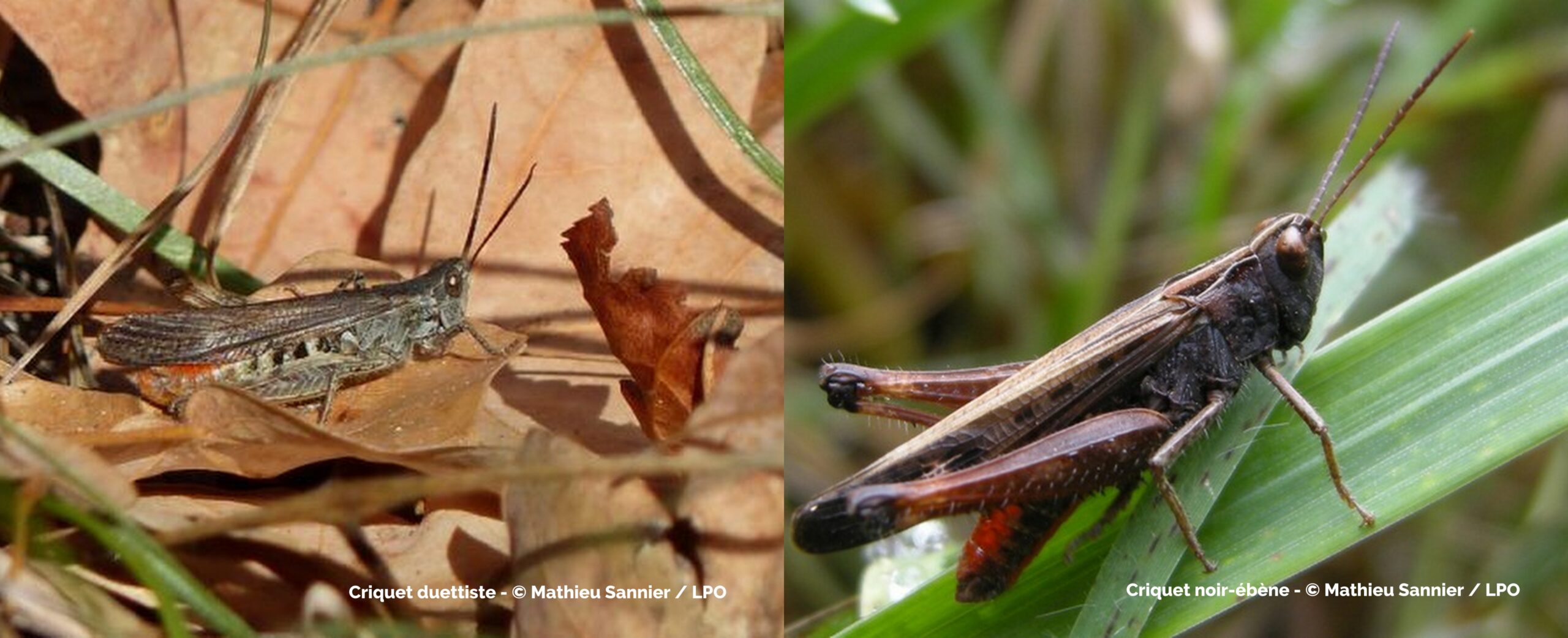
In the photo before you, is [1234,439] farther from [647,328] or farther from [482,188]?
[482,188]

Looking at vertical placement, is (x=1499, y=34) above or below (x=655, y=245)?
above

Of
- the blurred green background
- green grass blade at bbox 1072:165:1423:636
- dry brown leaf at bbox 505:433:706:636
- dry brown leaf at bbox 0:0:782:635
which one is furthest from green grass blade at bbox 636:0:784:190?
the blurred green background

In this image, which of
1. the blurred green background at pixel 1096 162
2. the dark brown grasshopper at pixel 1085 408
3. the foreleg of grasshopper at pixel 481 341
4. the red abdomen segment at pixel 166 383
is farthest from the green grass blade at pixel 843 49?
the red abdomen segment at pixel 166 383

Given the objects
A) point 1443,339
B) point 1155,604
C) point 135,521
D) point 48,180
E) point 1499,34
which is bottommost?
Answer: point 1155,604

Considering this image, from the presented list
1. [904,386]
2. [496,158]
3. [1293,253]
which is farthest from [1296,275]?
[496,158]

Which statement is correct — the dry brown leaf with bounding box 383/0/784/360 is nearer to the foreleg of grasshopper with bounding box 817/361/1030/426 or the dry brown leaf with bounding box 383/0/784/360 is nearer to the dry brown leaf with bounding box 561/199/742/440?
the dry brown leaf with bounding box 561/199/742/440

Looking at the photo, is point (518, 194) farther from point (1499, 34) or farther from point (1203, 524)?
point (1499, 34)

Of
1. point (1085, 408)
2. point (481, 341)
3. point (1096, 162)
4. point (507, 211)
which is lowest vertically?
point (1085, 408)

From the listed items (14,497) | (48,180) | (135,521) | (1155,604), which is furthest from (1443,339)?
(48,180)
